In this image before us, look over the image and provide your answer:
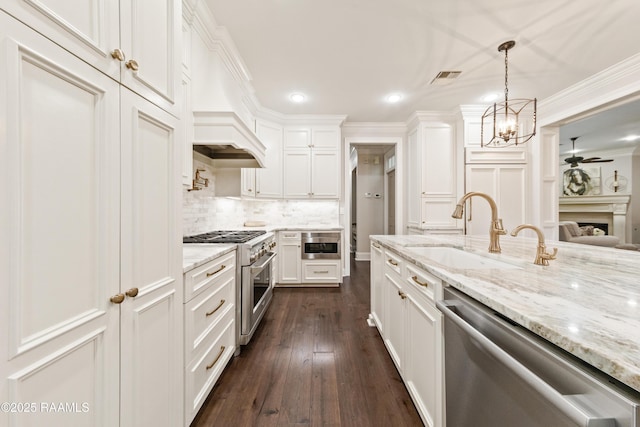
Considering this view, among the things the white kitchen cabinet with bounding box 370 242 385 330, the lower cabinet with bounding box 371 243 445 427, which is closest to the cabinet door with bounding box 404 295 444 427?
the lower cabinet with bounding box 371 243 445 427

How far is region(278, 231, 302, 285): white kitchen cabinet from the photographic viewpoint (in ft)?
12.1

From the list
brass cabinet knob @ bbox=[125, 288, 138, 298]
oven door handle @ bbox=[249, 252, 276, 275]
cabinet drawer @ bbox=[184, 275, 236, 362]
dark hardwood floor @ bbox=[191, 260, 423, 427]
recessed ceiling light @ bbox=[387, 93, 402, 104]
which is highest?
recessed ceiling light @ bbox=[387, 93, 402, 104]

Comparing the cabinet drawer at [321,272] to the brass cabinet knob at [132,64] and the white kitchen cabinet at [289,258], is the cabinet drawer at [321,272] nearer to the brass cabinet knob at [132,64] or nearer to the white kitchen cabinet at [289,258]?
the white kitchen cabinet at [289,258]

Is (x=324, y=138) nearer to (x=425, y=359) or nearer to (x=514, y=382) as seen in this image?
(x=425, y=359)

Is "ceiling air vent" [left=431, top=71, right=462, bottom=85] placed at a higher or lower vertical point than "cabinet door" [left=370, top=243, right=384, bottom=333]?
higher

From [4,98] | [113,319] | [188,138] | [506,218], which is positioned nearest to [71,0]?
[4,98]

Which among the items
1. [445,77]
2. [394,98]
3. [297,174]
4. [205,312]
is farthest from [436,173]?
[205,312]

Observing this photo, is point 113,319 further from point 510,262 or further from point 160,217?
point 510,262

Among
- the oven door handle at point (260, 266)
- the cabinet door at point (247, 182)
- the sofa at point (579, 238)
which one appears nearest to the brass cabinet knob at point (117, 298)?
the oven door handle at point (260, 266)

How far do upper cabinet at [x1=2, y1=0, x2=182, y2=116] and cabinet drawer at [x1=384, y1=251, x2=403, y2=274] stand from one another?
153 cm

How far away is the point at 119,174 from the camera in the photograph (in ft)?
2.66

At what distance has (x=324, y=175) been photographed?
4074 mm

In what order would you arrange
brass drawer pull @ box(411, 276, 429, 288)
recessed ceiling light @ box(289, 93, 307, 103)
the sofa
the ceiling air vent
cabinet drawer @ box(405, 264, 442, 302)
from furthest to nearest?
the sofa, recessed ceiling light @ box(289, 93, 307, 103), the ceiling air vent, brass drawer pull @ box(411, 276, 429, 288), cabinet drawer @ box(405, 264, 442, 302)

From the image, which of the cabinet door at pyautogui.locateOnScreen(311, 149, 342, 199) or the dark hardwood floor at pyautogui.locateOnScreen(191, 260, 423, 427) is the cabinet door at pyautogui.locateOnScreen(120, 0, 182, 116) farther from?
the cabinet door at pyautogui.locateOnScreen(311, 149, 342, 199)
